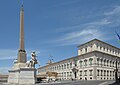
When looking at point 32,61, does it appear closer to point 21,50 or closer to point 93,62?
point 21,50

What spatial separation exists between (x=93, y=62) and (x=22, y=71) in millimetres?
40242

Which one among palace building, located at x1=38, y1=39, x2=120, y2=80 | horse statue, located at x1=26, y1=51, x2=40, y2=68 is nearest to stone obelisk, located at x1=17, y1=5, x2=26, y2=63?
horse statue, located at x1=26, y1=51, x2=40, y2=68

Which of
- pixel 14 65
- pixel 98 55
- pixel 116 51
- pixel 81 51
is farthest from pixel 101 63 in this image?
pixel 14 65

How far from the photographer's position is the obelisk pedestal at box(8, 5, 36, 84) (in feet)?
144

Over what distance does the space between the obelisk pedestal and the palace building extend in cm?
3600

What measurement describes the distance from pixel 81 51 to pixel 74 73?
9.58 meters

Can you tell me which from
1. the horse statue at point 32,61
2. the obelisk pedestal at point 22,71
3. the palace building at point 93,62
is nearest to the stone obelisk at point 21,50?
the obelisk pedestal at point 22,71

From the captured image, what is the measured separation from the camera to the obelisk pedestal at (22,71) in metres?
43.8

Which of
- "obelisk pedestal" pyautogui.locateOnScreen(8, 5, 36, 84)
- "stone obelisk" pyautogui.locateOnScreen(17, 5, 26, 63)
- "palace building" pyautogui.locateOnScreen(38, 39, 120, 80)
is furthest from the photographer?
"palace building" pyautogui.locateOnScreen(38, 39, 120, 80)

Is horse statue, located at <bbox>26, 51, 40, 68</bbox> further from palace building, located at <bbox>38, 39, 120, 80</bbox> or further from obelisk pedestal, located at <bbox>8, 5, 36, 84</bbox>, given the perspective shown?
palace building, located at <bbox>38, 39, 120, 80</bbox>

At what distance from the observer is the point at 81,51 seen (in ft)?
307

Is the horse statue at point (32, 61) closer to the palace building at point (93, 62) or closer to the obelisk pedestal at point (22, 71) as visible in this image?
the obelisk pedestal at point (22, 71)

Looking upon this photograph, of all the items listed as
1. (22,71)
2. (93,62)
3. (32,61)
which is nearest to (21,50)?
(32,61)

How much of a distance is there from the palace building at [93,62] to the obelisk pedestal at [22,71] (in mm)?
35996
